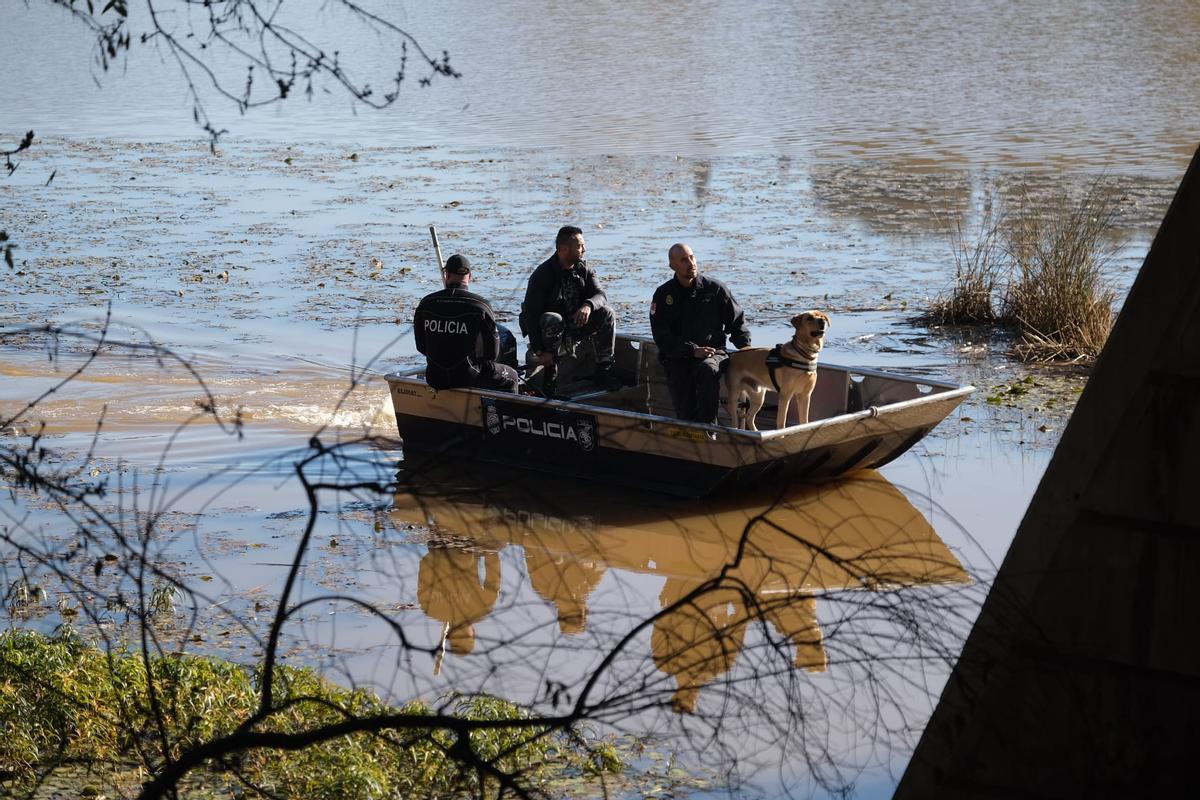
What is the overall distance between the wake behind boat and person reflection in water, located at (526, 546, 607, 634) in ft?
Result: 4.70

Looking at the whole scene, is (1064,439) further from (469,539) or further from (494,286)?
(494,286)

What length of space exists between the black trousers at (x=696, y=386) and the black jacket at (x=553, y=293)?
0.86 m

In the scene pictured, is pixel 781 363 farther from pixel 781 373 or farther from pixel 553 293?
pixel 553 293

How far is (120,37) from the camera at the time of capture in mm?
4289

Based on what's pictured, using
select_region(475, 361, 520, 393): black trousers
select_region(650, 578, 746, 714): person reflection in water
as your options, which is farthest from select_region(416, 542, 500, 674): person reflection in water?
select_region(475, 361, 520, 393): black trousers

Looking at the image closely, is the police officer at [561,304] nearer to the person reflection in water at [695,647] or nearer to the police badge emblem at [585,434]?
the police badge emblem at [585,434]

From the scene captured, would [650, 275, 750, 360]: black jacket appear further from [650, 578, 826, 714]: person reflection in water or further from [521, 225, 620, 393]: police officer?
[650, 578, 826, 714]: person reflection in water

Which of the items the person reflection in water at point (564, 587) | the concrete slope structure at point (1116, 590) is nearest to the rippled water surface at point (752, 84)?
the person reflection in water at point (564, 587)

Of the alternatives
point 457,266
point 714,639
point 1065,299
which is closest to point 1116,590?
point 714,639

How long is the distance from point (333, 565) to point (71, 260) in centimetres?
1161

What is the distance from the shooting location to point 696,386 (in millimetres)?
10586

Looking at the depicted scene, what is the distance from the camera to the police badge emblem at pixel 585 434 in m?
10.4

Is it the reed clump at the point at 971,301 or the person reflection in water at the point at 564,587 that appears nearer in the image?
the person reflection in water at the point at 564,587

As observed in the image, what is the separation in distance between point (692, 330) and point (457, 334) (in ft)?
5.33
